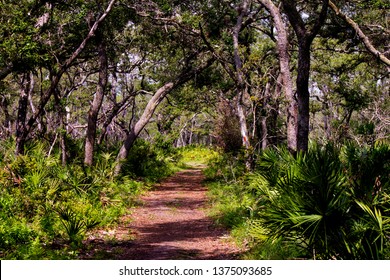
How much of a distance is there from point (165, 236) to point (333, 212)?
16.4 ft

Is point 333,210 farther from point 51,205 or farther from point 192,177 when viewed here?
point 192,177

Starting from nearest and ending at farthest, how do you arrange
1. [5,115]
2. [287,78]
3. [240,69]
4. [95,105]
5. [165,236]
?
1. [165,236]
2. [287,78]
3. [240,69]
4. [95,105]
5. [5,115]

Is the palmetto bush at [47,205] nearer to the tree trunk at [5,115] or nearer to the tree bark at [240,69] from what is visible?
the tree bark at [240,69]

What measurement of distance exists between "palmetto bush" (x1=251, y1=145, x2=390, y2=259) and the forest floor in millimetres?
2279

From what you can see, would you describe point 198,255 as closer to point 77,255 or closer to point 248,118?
point 77,255

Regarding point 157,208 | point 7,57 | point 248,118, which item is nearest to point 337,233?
point 157,208

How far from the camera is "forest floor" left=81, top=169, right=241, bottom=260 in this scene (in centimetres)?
800

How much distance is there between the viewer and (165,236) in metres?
9.73

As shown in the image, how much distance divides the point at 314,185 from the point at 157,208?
801 centimetres

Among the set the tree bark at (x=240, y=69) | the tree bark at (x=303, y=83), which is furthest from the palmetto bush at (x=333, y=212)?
the tree bark at (x=240, y=69)

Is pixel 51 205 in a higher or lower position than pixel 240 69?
lower

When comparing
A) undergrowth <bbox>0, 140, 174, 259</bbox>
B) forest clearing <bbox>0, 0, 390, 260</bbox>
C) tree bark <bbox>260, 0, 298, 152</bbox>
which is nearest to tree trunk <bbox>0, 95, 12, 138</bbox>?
forest clearing <bbox>0, 0, 390, 260</bbox>

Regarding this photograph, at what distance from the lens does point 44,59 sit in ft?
38.0

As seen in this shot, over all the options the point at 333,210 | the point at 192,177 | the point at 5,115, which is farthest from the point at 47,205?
the point at 5,115
